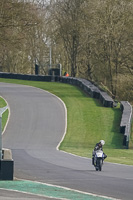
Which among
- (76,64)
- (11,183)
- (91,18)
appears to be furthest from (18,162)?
(76,64)

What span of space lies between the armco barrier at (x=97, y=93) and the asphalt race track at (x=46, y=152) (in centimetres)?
328

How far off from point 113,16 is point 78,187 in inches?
1623

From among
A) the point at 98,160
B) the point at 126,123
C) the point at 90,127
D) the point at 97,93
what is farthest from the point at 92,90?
the point at 98,160

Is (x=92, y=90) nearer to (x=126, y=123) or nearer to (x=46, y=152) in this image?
(x=126, y=123)

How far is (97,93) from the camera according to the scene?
43969mm

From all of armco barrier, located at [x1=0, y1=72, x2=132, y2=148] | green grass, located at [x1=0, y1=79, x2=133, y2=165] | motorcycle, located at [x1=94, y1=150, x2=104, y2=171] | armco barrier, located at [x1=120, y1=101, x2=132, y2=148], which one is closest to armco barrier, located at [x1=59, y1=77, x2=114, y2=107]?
armco barrier, located at [x1=0, y1=72, x2=132, y2=148]

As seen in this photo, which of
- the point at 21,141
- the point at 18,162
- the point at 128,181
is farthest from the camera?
the point at 21,141

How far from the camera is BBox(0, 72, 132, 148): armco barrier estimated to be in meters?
31.8

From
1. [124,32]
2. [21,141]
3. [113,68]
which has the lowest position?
[21,141]

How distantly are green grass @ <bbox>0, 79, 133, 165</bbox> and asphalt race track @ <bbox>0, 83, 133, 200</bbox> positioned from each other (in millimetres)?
740

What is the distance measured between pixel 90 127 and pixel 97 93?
10267 mm

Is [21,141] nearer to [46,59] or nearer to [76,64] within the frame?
[76,64]

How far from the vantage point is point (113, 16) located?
52.9 metres

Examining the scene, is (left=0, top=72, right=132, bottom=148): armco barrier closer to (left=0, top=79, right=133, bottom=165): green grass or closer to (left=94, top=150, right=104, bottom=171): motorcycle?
(left=0, top=79, right=133, bottom=165): green grass
